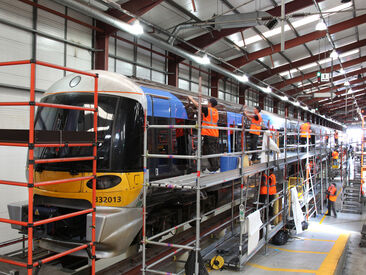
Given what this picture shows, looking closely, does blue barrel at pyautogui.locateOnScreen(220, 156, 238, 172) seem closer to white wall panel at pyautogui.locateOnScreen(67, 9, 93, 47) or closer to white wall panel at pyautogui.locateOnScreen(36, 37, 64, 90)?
white wall panel at pyautogui.locateOnScreen(36, 37, 64, 90)

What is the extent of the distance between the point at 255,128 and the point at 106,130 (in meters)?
3.74

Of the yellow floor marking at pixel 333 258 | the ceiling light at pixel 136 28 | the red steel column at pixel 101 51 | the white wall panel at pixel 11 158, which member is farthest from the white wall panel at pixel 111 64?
the yellow floor marking at pixel 333 258

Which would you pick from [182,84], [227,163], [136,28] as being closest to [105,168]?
[227,163]

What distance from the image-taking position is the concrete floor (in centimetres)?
643

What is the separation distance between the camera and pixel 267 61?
19.8 m

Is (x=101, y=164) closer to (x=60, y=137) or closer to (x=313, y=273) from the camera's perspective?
(x=60, y=137)

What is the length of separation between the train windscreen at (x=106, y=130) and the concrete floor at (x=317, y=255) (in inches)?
112

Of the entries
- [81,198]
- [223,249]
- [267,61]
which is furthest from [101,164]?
[267,61]

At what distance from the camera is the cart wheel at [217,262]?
602cm

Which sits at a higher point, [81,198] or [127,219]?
[81,198]

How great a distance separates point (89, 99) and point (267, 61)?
53.9 ft

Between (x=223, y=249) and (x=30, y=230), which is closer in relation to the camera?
(x=30, y=230)

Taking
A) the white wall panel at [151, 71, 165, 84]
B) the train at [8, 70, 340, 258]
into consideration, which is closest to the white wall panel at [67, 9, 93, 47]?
the white wall panel at [151, 71, 165, 84]

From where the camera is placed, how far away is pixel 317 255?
293 inches
